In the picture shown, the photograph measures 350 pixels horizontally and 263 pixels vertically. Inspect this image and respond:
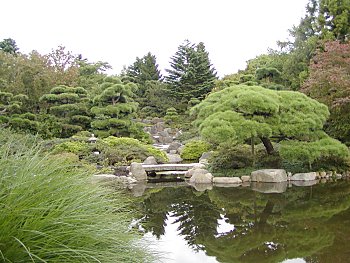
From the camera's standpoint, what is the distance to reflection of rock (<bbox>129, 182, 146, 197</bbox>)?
299 inches

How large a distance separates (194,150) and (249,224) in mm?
8186

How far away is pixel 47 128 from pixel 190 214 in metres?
8.98

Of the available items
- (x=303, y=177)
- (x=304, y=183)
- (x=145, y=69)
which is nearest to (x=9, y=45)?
(x=145, y=69)

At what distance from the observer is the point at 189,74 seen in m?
22.2

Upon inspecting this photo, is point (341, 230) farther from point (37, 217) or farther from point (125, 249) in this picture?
point (37, 217)

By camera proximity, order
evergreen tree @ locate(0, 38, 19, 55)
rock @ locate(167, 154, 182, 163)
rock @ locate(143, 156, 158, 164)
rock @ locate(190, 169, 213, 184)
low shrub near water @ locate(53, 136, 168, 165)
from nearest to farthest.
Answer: rock @ locate(190, 169, 213, 184)
low shrub near water @ locate(53, 136, 168, 165)
rock @ locate(143, 156, 158, 164)
rock @ locate(167, 154, 182, 163)
evergreen tree @ locate(0, 38, 19, 55)

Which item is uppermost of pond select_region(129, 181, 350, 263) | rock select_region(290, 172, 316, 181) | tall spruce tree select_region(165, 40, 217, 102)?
tall spruce tree select_region(165, 40, 217, 102)

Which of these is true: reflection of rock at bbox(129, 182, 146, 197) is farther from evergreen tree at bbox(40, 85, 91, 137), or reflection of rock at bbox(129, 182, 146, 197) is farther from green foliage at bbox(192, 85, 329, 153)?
evergreen tree at bbox(40, 85, 91, 137)

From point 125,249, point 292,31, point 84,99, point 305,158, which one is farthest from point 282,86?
point 125,249

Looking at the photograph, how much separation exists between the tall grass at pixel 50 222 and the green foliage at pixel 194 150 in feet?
38.1

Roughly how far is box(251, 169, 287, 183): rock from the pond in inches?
21.6

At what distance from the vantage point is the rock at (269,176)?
8.39m

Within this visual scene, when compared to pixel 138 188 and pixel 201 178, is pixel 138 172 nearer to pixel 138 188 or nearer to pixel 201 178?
pixel 138 188

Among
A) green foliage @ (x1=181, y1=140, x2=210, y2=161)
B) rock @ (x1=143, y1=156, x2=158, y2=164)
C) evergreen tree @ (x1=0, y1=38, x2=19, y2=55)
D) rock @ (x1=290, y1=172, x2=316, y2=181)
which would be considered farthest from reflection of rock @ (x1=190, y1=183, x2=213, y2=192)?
evergreen tree @ (x1=0, y1=38, x2=19, y2=55)
